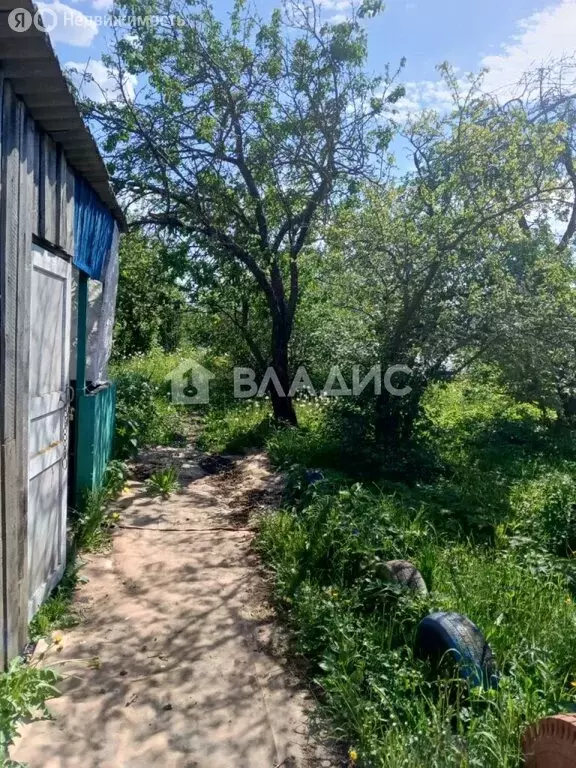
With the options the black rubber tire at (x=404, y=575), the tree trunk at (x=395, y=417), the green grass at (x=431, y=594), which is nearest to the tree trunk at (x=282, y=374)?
the green grass at (x=431, y=594)

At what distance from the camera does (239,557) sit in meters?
4.66

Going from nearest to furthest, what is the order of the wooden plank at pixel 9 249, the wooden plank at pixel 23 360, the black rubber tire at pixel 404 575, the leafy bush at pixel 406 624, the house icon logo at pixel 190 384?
1. the leafy bush at pixel 406 624
2. the wooden plank at pixel 9 249
3. the wooden plank at pixel 23 360
4. the black rubber tire at pixel 404 575
5. the house icon logo at pixel 190 384

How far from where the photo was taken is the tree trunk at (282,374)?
31.1 feet

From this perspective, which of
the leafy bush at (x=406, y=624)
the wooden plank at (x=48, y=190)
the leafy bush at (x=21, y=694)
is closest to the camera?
the leafy bush at (x=21, y=694)

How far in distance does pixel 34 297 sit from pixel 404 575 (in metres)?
2.79

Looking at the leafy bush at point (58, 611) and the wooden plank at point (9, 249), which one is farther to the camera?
the leafy bush at point (58, 611)

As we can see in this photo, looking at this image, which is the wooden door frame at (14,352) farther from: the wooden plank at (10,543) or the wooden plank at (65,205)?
the wooden plank at (65,205)

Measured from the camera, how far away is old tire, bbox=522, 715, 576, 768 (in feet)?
6.37

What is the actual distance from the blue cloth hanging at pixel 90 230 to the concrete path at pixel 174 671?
93.4 inches

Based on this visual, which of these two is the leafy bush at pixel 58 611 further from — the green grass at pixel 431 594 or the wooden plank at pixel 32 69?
the wooden plank at pixel 32 69

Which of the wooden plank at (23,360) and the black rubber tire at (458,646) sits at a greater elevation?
the wooden plank at (23,360)

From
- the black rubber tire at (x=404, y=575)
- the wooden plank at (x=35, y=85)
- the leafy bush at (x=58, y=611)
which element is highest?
the wooden plank at (x=35, y=85)

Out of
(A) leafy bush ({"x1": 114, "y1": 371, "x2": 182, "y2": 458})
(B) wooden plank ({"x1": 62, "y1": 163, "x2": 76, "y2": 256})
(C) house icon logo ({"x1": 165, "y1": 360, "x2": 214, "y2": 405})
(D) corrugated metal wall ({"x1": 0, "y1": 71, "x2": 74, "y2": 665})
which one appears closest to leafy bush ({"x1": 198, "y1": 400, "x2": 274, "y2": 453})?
(A) leafy bush ({"x1": 114, "y1": 371, "x2": 182, "y2": 458})

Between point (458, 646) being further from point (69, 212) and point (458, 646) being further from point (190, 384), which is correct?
point (190, 384)
